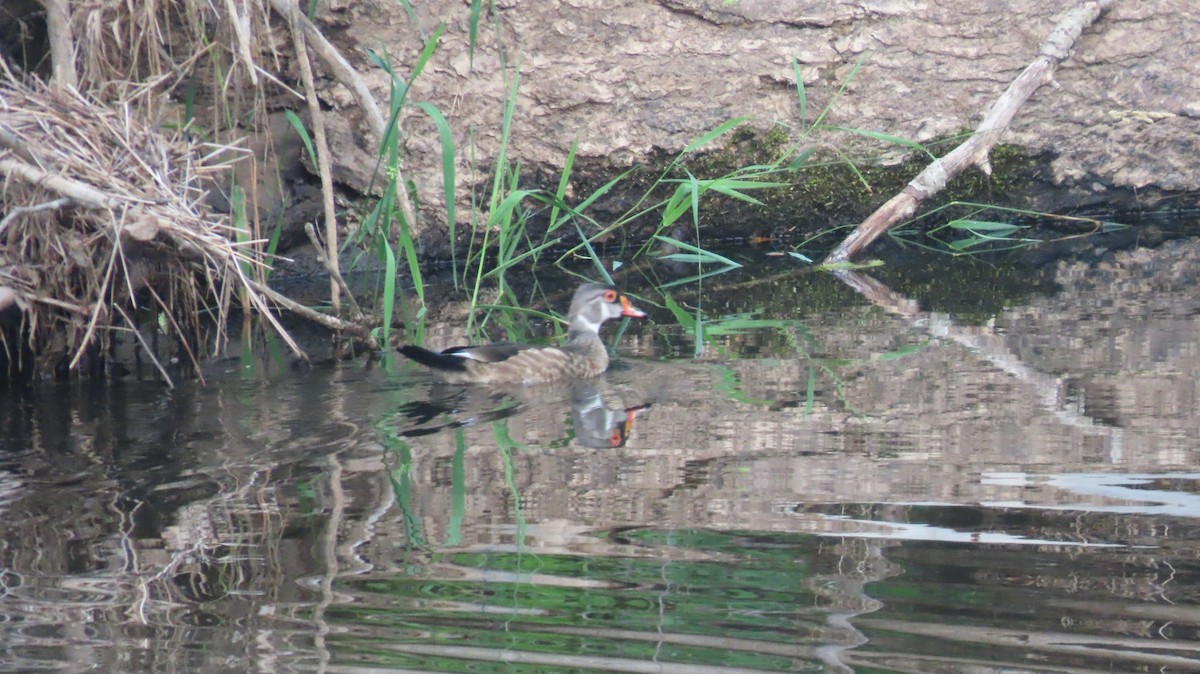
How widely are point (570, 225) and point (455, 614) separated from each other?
22.4 feet

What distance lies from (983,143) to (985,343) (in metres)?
2.90

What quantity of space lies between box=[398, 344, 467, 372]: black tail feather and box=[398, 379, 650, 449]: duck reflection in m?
0.08

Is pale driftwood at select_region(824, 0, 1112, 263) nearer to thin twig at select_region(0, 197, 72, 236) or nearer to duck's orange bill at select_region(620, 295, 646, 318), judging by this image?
duck's orange bill at select_region(620, 295, 646, 318)

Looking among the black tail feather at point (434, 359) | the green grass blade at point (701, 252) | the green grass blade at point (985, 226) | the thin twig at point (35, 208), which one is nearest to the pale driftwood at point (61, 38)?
the thin twig at point (35, 208)

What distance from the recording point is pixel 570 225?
377 inches

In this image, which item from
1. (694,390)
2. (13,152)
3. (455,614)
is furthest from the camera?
(694,390)

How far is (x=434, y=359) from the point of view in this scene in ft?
18.7

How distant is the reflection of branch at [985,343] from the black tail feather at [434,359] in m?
2.21

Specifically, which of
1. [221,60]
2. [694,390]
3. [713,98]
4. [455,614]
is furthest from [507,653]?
[713,98]

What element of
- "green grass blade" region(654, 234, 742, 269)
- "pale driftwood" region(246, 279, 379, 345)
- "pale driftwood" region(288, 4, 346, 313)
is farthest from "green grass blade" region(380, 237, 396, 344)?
"green grass blade" region(654, 234, 742, 269)

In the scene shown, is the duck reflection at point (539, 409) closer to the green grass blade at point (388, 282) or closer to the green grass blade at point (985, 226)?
the green grass blade at point (388, 282)

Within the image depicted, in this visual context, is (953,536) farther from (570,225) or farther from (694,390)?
(570,225)

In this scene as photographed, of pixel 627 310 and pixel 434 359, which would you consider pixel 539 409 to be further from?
pixel 627 310

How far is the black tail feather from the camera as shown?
5.59m
